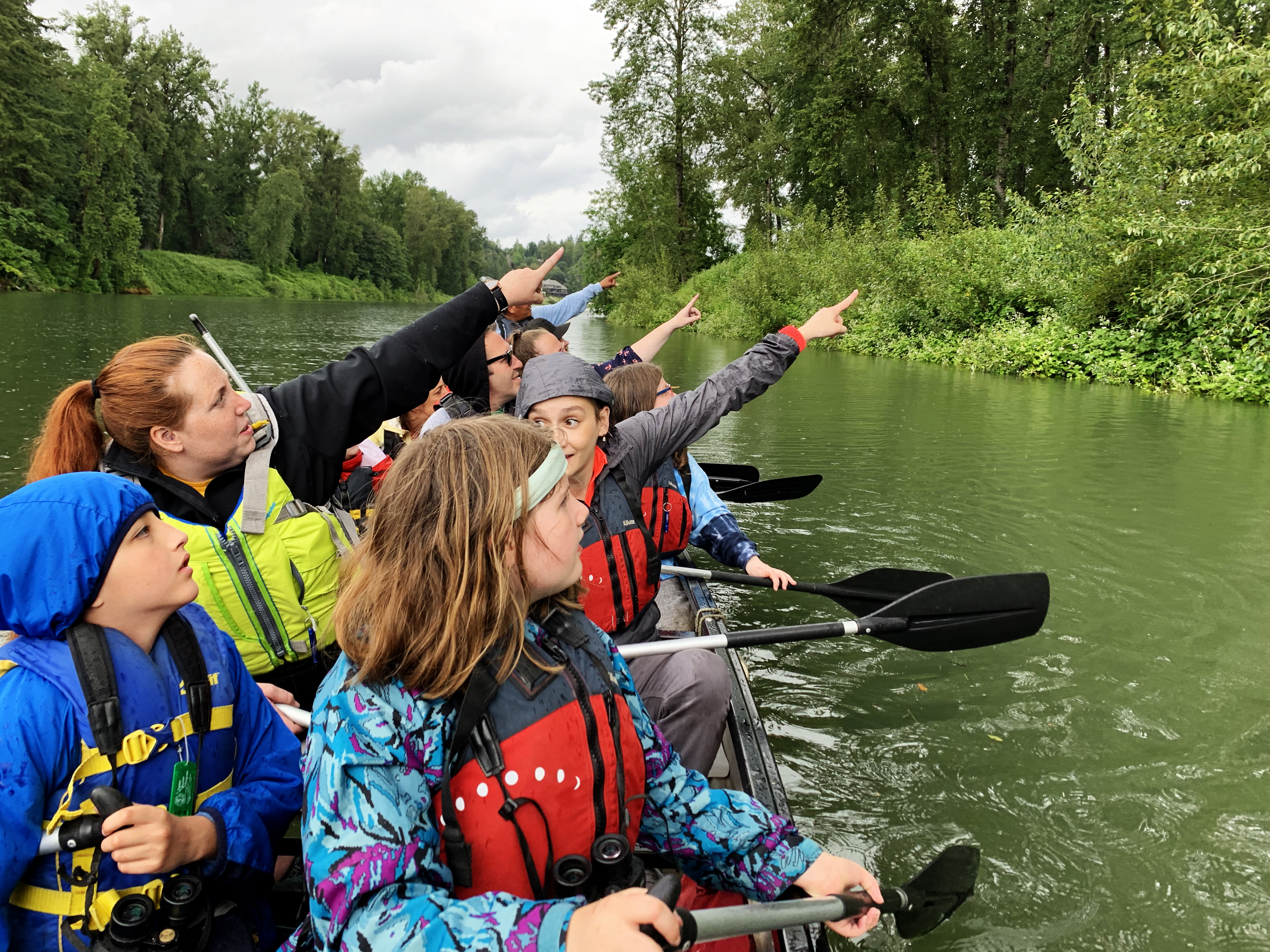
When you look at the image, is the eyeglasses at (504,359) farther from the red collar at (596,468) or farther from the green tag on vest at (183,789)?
the green tag on vest at (183,789)

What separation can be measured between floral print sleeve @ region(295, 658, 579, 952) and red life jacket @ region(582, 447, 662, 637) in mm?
1422

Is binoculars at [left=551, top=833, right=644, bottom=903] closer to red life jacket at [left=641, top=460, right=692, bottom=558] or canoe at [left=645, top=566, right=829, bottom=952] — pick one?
canoe at [left=645, top=566, right=829, bottom=952]

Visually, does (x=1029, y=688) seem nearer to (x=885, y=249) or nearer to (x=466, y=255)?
(x=885, y=249)

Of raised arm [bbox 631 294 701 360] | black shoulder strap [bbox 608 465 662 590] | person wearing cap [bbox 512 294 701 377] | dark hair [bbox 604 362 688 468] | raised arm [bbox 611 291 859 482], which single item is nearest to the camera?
black shoulder strap [bbox 608 465 662 590]

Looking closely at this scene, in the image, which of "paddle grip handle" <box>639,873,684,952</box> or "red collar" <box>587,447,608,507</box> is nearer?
"paddle grip handle" <box>639,873,684,952</box>

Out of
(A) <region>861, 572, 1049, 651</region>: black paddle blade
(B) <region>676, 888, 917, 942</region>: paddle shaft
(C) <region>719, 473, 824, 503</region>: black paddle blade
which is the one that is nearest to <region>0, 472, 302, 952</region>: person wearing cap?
(B) <region>676, 888, 917, 942</region>: paddle shaft

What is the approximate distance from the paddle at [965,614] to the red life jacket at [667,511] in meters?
0.54

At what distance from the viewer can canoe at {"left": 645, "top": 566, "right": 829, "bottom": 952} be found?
173 centimetres

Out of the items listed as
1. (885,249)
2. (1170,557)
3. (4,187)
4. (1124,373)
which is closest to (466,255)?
(4,187)

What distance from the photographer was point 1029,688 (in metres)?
3.97

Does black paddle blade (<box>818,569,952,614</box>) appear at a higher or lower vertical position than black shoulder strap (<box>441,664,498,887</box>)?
lower

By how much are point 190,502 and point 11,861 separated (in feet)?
3.26

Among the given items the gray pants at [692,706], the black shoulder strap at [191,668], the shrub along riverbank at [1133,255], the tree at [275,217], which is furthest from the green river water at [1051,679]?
the tree at [275,217]

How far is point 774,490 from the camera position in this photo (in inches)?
225
